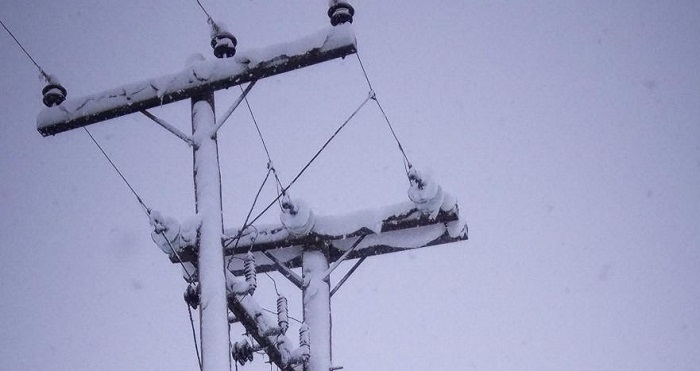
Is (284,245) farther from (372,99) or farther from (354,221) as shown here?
(372,99)

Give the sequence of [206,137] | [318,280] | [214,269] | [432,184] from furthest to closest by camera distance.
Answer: [318,280]
[432,184]
[206,137]
[214,269]

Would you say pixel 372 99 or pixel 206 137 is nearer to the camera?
pixel 206 137

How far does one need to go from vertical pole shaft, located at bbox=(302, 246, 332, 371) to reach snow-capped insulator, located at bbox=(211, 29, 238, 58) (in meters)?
2.48

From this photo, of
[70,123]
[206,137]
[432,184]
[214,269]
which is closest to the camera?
[214,269]

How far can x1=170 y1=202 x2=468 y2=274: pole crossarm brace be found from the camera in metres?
7.39

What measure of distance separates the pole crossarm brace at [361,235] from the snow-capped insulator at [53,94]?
2.10 metres

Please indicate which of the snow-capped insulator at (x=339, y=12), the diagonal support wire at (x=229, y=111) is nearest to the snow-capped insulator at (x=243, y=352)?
the diagonal support wire at (x=229, y=111)

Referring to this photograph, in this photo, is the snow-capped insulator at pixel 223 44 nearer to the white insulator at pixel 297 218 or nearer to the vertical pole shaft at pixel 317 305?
Answer: the white insulator at pixel 297 218

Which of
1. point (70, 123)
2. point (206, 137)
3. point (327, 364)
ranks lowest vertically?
point (327, 364)

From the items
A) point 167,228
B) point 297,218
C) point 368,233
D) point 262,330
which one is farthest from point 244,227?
point 368,233

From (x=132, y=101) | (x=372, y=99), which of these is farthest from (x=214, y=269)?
(x=372, y=99)

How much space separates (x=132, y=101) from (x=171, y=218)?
3.41ft

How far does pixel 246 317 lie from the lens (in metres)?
5.36

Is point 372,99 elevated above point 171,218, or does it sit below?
above
